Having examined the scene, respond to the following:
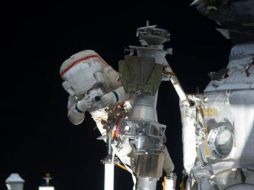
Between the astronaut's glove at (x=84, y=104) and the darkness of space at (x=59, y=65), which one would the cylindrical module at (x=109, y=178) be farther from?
the darkness of space at (x=59, y=65)

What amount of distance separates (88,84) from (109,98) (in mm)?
444

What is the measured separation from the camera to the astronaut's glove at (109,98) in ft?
31.1

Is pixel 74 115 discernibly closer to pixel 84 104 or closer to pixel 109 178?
pixel 84 104

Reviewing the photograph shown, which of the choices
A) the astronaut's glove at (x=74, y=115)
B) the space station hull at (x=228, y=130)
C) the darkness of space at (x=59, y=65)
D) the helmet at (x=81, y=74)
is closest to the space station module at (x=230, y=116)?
the space station hull at (x=228, y=130)

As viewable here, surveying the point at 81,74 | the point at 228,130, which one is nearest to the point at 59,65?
the point at 81,74

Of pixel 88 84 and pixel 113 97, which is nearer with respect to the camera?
pixel 113 97

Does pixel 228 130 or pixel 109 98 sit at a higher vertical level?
pixel 109 98

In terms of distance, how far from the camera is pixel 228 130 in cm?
692

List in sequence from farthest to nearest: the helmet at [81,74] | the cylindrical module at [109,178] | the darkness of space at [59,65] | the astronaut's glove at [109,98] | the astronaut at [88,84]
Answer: the darkness of space at [59,65] → the helmet at [81,74] → the astronaut at [88,84] → the astronaut's glove at [109,98] → the cylindrical module at [109,178]

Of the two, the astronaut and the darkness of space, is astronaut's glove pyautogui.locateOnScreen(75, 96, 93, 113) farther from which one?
the darkness of space

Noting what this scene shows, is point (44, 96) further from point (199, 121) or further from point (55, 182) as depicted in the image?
point (199, 121)

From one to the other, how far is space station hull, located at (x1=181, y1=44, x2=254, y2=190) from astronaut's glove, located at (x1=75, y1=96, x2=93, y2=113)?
2384 millimetres

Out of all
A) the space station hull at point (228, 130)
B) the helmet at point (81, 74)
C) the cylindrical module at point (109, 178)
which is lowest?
the cylindrical module at point (109, 178)

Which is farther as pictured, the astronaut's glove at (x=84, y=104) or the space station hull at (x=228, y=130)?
the astronaut's glove at (x=84, y=104)
